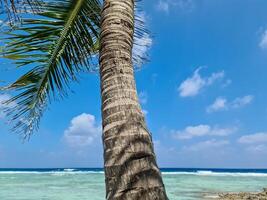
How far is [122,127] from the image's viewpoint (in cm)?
239

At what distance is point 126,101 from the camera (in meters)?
2.53

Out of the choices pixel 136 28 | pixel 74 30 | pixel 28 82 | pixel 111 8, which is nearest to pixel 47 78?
pixel 28 82

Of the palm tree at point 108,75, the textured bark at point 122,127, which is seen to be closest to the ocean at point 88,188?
the palm tree at point 108,75

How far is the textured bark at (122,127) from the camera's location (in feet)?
7.11

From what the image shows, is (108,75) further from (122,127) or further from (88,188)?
(88,188)

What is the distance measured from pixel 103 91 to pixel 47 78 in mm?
2136

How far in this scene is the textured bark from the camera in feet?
7.11

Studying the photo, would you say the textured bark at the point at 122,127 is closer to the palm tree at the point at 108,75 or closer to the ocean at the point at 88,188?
the palm tree at the point at 108,75

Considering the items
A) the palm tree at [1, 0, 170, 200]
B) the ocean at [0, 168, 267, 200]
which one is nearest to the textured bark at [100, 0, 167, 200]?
the palm tree at [1, 0, 170, 200]

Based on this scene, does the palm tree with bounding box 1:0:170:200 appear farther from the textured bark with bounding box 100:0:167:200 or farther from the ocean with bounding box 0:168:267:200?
the ocean with bounding box 0:168:267:200

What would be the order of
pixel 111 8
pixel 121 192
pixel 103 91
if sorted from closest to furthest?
pixel 121 192 < pixel 103 91 < pixel 111 8

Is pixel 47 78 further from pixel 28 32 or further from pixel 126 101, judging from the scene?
pixel 126 101

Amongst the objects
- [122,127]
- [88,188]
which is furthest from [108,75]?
[88,188]

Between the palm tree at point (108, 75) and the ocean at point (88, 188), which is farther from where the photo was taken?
the ocean at point (88, 188)
